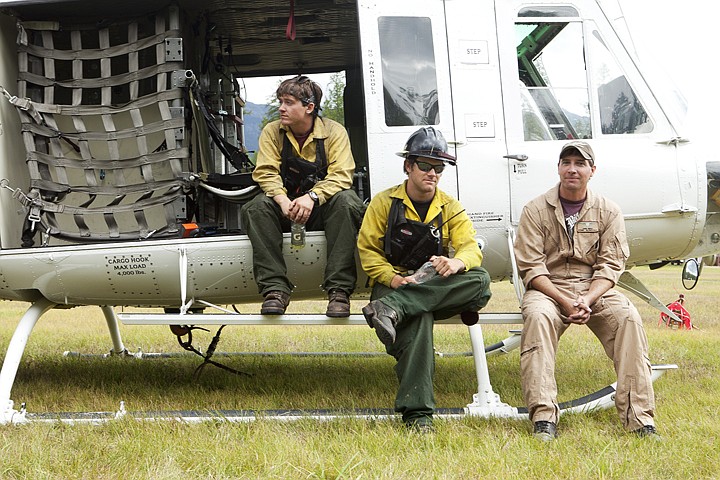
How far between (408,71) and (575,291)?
5.47 feet

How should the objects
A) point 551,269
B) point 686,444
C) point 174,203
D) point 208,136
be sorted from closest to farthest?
point 686,444 < point 551,269 < point 174,203 < point 208,136

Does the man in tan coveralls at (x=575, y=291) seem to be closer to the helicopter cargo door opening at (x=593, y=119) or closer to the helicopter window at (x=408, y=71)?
the helicopter cargo door opening at (x=593, y=119)

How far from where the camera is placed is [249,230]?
426 centimetres

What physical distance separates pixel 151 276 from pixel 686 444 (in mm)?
3097

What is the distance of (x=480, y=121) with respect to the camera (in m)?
4.48

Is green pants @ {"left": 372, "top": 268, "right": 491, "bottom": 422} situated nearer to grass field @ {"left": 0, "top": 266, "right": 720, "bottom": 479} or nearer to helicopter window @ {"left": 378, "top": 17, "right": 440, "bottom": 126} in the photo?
grass field @ {"left": 0, "top": 266, "right": 720, "bottom": 479}

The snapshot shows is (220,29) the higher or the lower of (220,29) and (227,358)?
the higher

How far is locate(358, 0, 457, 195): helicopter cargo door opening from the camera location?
175 inches

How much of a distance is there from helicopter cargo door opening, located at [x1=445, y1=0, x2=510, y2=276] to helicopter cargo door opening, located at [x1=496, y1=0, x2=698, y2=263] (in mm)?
72

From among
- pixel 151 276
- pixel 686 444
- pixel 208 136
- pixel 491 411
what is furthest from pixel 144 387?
pixel 686 444

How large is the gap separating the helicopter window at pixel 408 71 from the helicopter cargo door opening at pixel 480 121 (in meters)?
0.14

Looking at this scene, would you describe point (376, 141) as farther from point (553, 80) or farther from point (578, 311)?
point (578, 311)

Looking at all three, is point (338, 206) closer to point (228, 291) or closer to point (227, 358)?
point (228, 291)

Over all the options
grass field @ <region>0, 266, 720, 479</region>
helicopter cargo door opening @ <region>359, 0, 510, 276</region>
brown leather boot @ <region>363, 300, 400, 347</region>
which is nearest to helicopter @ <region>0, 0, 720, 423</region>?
helicopter cargo door opening @ <region>359, 0, 510, 276</region>
